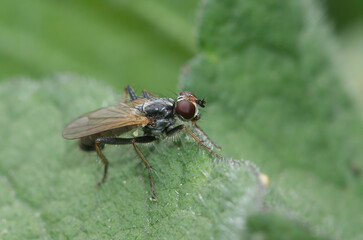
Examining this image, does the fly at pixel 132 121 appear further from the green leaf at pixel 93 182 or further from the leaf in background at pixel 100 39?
the leaf in background at pixel 100 39

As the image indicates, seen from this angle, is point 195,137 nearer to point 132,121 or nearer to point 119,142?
point 132,121

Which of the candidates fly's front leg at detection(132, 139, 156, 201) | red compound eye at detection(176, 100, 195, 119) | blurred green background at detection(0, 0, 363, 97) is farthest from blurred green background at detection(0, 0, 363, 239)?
fly's front leg at detection(132, 139, 156, 201)

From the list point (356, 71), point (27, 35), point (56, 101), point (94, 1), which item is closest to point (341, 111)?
point (356, 71)

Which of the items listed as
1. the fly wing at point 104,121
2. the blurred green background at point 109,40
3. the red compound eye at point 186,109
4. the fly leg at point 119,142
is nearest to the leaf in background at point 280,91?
the red compound eye at point 186,109

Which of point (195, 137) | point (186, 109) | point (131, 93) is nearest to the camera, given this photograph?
point (195, 137)

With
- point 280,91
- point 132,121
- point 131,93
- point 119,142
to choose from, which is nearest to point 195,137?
point 132,121

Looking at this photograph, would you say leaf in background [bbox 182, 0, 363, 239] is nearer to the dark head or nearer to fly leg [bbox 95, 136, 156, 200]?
the dark head
